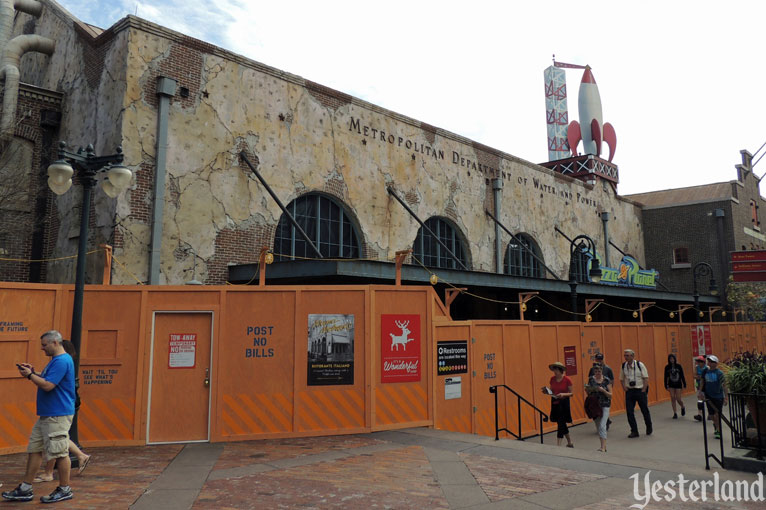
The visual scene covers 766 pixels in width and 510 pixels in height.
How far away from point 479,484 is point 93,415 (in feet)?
22.4

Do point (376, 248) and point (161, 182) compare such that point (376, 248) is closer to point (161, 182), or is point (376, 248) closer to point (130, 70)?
point (161, 182)

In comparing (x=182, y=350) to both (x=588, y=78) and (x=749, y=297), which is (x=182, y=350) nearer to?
(x=749, y=297)

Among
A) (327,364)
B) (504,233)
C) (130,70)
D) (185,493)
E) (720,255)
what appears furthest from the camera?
(720,255)

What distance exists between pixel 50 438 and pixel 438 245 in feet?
58.1

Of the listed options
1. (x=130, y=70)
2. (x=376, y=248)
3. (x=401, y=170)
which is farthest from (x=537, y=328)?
(x=130, y=70)

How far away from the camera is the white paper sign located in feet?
38.1

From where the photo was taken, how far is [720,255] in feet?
125

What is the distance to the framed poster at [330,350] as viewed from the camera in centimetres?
1029

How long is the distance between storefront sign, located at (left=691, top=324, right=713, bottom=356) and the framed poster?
63.7 ft

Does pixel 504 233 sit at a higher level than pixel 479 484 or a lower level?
higher

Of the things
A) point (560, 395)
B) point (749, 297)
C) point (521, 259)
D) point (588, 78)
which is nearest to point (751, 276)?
point (749, 297)

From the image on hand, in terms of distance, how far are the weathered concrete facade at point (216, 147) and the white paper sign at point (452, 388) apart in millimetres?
7535

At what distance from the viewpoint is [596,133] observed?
3856 cm

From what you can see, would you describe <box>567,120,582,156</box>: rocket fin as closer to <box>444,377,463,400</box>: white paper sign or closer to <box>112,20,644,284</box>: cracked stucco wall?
<box>112,20,644,284</box>: cracked stucco wall
